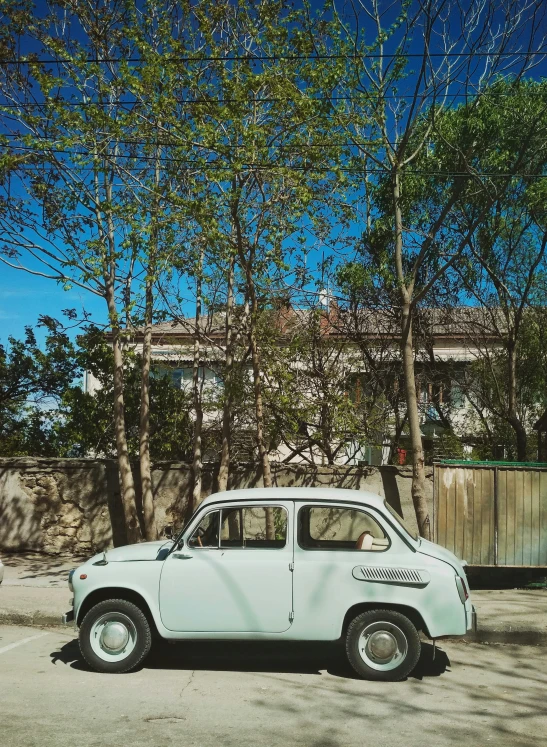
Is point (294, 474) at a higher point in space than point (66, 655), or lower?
higher

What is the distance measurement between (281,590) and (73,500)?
23.3 ft

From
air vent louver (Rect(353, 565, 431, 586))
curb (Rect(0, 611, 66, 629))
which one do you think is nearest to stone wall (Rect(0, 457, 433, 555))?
curb (Rect(0, 611, 66, 629))

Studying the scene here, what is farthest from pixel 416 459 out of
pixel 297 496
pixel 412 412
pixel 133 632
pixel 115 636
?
pixel 115 636

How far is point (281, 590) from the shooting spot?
6789 millimetres

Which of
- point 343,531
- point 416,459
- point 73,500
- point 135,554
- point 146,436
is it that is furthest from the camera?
point 73,500

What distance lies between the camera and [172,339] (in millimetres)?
16109

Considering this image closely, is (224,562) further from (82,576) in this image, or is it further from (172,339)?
(172,339)

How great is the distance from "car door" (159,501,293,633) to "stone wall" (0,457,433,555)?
5.86 meters

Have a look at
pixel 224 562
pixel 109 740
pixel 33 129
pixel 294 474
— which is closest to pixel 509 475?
pixel 294 474

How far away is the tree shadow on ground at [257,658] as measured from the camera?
729 cm

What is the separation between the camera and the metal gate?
1145 cm

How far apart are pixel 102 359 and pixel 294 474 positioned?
420cm

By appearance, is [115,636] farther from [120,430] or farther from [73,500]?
[73,500]

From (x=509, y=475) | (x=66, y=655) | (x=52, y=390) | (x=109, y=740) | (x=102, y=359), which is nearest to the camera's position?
(x=109, y=740)
